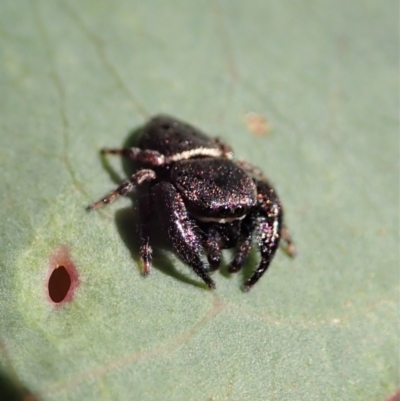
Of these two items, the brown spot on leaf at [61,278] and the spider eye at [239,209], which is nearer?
the brown spot on leaf at [61,278]

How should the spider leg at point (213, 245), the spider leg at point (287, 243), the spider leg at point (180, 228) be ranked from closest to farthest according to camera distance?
1. the spider leg at point (180, 228)
2. the spider leg at point (213, 245)
3. the spider leg at point (287, 243)

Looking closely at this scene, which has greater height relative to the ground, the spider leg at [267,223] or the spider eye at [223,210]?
the spider eye at [223,210]

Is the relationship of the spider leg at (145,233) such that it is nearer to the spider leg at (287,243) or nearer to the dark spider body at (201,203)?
the dark spider body at (201,203)

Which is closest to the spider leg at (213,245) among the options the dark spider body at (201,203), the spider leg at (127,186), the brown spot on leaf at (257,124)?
the dark spider body at (201,203)

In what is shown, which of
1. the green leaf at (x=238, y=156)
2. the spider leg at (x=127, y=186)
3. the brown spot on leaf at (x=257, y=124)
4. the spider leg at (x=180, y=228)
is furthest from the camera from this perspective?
the brown spot on leaf at (x=257, y=124)

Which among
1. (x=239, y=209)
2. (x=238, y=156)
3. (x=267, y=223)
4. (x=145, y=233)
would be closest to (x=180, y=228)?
(x=145, y=233)

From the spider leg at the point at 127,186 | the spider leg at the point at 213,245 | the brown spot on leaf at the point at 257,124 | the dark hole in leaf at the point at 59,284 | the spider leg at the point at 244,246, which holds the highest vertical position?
the spider leg at the point at 127,186

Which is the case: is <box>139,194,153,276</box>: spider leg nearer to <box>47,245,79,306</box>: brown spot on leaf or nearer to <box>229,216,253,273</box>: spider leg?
<box>47,245,79,306</box>: brown spot on leaf

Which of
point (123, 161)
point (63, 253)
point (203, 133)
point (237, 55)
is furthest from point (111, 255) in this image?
point (237, 55)

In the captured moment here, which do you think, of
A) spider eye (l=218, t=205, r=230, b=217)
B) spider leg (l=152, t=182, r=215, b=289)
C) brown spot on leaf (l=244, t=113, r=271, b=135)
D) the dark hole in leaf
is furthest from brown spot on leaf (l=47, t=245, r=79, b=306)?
brown spot on leaf (l=244, t=113, r=271, b=135)
